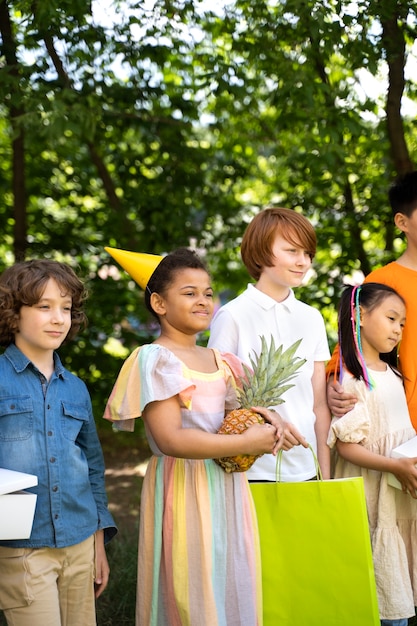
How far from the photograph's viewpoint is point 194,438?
2.57 metres

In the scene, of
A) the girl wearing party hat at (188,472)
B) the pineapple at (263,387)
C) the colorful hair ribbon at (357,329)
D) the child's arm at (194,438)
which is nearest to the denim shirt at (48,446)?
the girl wearing party hat at (188,472)

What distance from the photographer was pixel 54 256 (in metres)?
6.13

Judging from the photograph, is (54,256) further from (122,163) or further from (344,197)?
(344,197)

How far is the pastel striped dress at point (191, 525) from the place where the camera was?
2670 mm

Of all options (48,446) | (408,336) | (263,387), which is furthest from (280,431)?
(408,336)

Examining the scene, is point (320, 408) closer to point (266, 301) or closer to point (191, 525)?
point (266, 301)

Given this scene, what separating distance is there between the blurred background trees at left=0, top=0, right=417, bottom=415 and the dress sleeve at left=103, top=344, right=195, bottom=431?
6.26 ft

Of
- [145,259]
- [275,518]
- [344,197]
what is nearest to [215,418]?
[275,518]

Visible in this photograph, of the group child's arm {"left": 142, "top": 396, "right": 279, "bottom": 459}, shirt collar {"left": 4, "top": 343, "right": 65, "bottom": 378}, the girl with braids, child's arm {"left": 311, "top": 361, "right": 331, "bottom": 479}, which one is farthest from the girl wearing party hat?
the girl with braids

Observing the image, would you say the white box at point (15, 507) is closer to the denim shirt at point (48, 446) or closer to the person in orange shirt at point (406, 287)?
the denim shirt at point (48, 446)

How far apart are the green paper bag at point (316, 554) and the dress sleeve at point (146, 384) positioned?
20.7 inches

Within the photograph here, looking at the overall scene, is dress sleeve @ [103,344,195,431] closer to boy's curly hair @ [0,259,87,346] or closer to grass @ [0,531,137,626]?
boy's curly hair @ [0,259,87,346]

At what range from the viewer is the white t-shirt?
3133 mm

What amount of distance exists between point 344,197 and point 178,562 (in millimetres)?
3735
